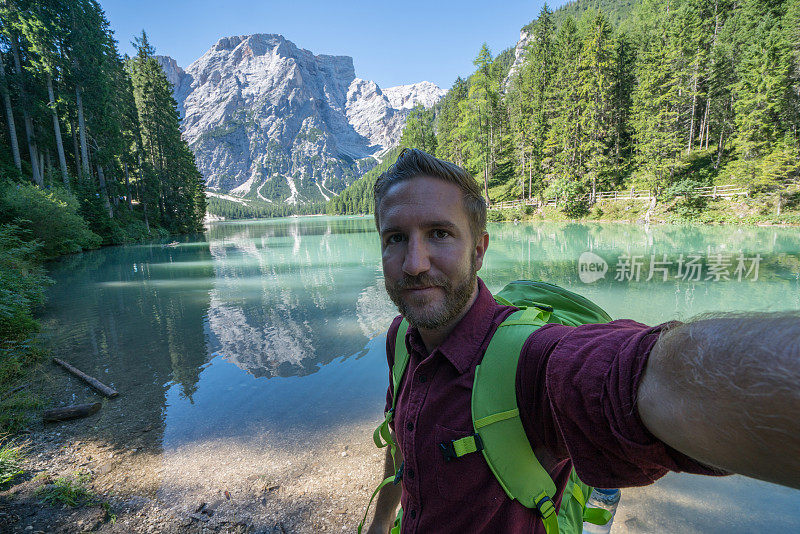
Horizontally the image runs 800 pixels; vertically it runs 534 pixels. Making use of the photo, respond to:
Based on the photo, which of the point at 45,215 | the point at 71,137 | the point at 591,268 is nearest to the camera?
the point at 591,268

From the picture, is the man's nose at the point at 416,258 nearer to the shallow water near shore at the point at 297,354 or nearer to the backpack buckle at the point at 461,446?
the backpack buckle at the point at 461,446

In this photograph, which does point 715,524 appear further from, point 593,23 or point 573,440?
point 593,23

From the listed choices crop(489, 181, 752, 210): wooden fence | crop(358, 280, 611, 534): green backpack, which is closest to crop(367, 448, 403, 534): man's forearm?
crop(358, 280, 611, 534): green backpack

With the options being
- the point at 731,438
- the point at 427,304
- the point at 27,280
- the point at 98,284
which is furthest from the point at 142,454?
the point at 98,284

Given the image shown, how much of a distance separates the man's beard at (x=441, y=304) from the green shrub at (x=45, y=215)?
2063cm

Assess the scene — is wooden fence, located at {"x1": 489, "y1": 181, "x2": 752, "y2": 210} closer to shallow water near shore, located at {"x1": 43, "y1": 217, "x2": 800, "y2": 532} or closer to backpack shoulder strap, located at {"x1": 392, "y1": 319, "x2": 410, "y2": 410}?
shallow water near shore, located at {"x1": 43, "y1": 217, "x2": 800, "y2": 532}

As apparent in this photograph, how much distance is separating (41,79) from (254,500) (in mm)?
35498

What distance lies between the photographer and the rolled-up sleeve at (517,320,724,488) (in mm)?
701

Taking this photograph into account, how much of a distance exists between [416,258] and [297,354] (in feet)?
20.8

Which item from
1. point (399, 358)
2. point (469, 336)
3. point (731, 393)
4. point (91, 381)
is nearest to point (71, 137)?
point (91, 381)

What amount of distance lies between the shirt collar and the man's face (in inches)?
2.7

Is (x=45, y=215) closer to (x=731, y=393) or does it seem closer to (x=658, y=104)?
(x=731, y=393)

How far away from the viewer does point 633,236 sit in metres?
20.6

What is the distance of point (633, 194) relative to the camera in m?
30.9
